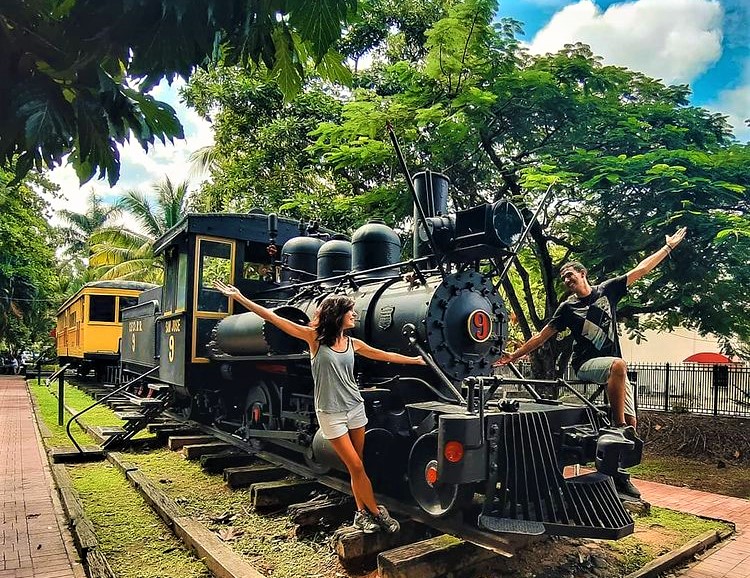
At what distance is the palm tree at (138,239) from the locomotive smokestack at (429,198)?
67.5 feet

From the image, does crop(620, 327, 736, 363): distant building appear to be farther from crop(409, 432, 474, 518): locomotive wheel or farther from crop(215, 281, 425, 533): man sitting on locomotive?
crop(215, 281, 425, 533): man sitting on locomotive

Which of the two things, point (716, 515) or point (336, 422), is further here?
point (716, 515)

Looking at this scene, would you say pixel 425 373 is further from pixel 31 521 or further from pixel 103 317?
pixel 103 317

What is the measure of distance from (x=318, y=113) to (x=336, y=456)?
11.7 meters

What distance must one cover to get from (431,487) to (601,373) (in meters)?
1.59

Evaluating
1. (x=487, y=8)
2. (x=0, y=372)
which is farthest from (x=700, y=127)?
(x=0, y=372)

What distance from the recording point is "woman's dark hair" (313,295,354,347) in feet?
13.7

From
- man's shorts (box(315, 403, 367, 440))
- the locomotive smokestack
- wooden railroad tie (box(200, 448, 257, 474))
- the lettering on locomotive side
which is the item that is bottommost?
wooden railroad tie (box(200, 448, 257, 474))

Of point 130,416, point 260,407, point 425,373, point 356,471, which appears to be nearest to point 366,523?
point 356,471

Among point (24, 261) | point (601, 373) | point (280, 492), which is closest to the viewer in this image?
point (601, 373)

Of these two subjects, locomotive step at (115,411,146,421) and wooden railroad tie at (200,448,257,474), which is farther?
locomotive step at (115,411,146,421)

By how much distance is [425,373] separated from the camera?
4.91 meters

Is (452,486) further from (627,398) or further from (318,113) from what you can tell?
(318,113)

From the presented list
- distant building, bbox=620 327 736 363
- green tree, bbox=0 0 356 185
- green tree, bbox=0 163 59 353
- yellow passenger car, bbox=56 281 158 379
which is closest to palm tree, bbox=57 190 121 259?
green tree, bbox=0 163 59 353
